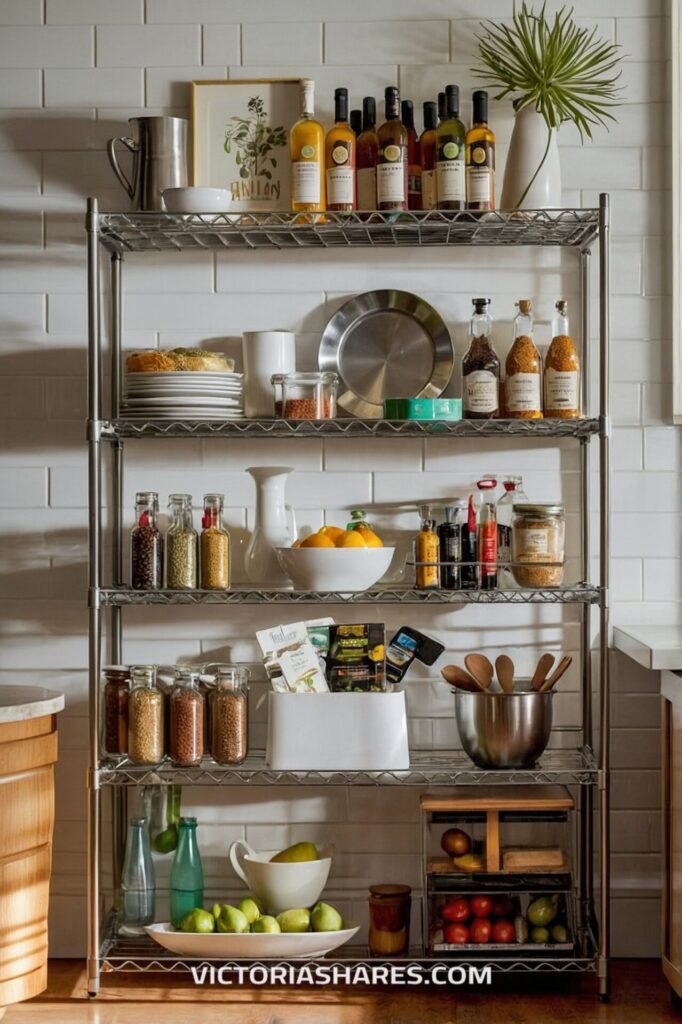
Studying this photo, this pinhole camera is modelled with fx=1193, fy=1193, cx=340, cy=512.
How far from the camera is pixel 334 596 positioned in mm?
2527

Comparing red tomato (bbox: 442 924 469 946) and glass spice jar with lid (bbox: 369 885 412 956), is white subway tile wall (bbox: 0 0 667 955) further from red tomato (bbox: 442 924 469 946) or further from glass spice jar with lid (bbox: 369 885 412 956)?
red tomato (bbox: 442 924 469 946)

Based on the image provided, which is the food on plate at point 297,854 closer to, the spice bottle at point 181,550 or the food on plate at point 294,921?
the food on plate at point 294,921

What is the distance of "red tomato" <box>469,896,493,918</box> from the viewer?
258 centimetres

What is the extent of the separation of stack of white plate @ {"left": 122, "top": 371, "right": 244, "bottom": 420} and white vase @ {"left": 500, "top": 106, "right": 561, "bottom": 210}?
76 cm

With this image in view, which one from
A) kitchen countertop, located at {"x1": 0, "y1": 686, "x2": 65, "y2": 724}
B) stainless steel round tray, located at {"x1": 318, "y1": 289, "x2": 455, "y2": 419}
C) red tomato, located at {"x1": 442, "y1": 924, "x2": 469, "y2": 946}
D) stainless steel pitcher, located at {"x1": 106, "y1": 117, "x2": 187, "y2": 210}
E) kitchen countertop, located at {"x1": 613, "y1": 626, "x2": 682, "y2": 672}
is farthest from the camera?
stainless steel round tray, located at {"x1": 318, "y1": 289, "x2": 455, "y2": 419}

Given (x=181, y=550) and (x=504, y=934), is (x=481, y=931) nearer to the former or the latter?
(x=504, y=934)

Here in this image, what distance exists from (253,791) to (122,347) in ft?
3.63

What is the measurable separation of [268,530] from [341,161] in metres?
0.84

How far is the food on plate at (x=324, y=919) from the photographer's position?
2.57 metres

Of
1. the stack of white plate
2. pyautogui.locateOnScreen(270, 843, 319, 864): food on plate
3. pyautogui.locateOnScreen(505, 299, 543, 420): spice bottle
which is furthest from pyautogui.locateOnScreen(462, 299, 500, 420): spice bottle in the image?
pyautogui.locateOnScreen(270, 843, 319, 864): food on plate

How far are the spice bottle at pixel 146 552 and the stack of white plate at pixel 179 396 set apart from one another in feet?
0.62

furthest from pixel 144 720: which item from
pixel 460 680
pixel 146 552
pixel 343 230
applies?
pixel 343 230

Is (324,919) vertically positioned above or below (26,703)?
below

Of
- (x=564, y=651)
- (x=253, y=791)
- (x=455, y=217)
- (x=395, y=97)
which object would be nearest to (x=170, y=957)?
(x=253, y=791)
